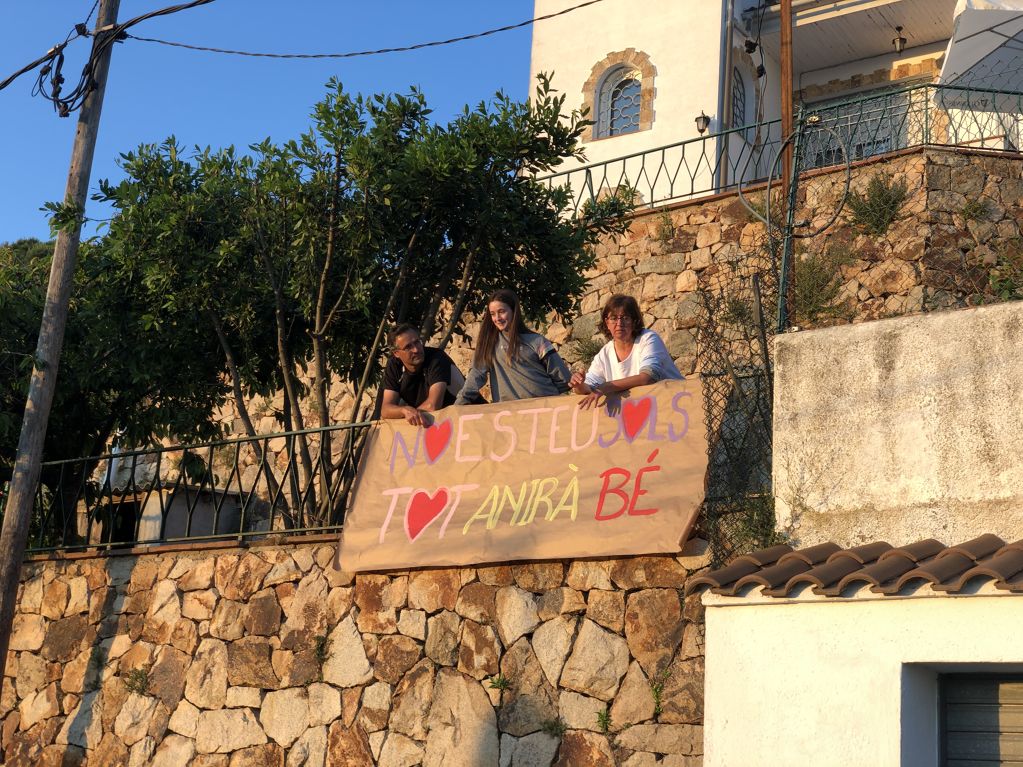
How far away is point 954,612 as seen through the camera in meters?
5.98

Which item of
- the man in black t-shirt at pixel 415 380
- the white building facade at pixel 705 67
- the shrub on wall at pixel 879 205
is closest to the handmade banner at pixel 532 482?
the man in black t-shirt at pixel 415 380

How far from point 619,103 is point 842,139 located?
6641 mm

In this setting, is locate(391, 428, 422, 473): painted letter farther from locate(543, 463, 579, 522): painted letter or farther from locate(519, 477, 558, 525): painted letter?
locate(543, 463, 579, 522): painted letter

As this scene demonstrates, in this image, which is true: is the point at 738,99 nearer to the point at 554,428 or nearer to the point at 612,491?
the point at 554,428

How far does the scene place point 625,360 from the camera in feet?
26.7

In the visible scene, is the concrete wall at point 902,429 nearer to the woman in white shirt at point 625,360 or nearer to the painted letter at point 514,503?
the woman in white shirt at point 625,360

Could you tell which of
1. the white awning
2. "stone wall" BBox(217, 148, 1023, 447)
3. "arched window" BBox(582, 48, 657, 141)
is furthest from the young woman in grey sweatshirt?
"arched window" BBox(582, 48, 657, 141)

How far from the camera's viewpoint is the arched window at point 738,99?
1858cm

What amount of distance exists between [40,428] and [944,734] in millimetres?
7151

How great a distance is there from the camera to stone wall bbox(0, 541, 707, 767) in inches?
296

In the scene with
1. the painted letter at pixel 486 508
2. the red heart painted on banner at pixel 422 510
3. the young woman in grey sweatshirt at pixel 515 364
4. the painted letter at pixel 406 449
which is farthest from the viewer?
the painted letter at pixel 406 449

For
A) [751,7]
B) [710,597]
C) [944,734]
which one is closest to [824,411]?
[710,597]

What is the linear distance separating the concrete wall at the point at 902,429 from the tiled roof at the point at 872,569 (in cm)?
16

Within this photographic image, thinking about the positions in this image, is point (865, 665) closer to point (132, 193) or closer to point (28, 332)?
point (132, 193)
